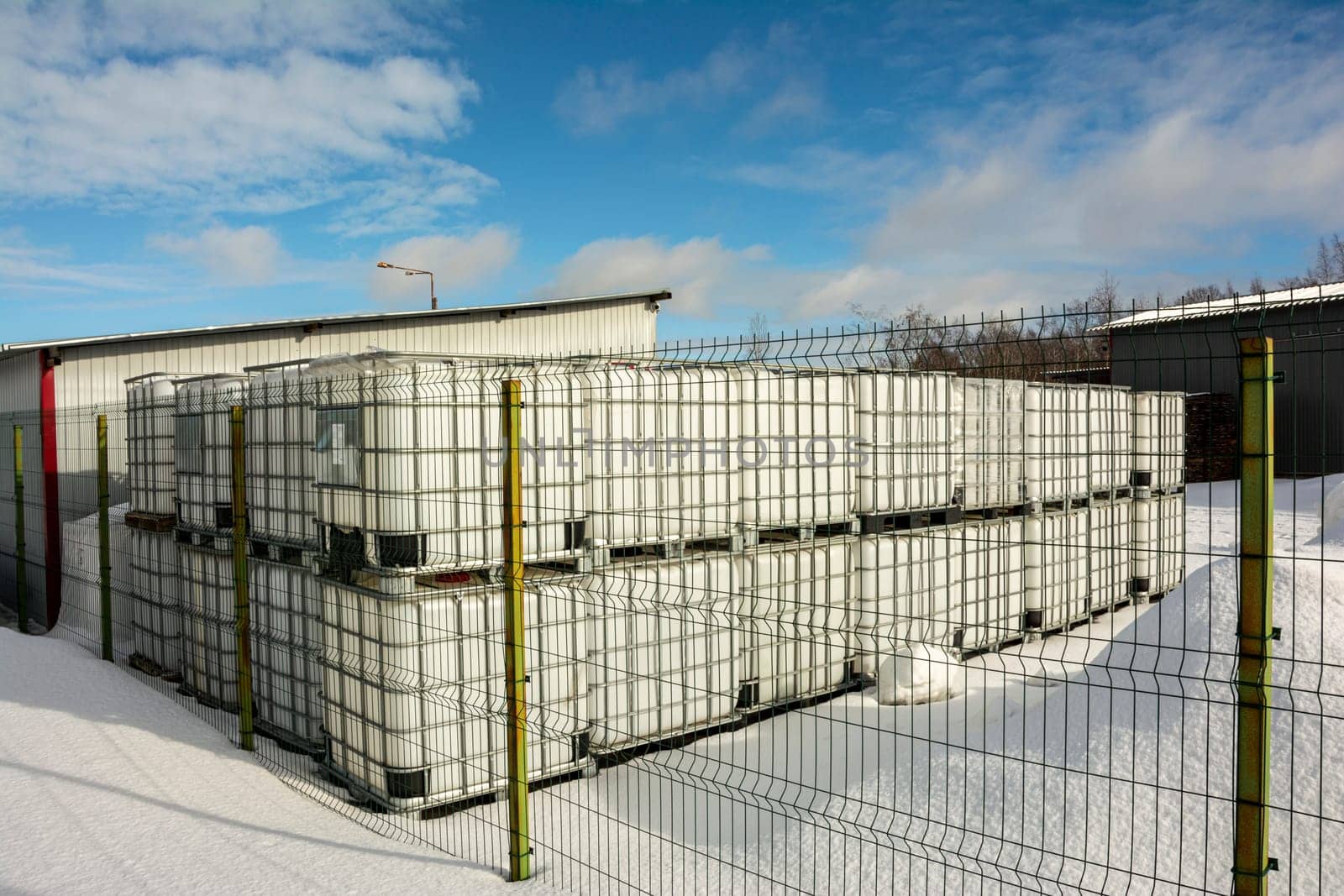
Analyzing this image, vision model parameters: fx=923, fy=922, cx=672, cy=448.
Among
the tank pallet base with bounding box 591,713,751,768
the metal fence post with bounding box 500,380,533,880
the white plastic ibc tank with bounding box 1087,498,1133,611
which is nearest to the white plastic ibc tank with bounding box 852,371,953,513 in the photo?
the tank pallet base with bounding box 591,713,751,768

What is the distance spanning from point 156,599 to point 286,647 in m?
2.82

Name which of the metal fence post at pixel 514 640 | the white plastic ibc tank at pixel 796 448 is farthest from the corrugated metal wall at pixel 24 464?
the metal fence post at pixel 514 640

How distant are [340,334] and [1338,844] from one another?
48.6 ft

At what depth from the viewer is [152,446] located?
891cm

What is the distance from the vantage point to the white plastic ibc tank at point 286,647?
648 centimetres

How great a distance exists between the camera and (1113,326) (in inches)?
125

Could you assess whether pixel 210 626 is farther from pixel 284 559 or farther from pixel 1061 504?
pixel 1061 504

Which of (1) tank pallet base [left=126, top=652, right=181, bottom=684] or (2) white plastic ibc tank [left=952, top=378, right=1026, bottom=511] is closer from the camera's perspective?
(2) white plastic ibc tank [left=952, top=378, right=1026, bottom=511]

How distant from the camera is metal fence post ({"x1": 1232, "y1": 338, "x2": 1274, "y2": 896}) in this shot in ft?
8.84

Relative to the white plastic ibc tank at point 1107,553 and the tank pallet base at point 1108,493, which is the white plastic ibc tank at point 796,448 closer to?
the white plastic ibc tank at point 1107,553

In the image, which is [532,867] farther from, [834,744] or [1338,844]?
[1338,844]

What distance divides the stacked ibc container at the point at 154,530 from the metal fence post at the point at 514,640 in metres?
5.12

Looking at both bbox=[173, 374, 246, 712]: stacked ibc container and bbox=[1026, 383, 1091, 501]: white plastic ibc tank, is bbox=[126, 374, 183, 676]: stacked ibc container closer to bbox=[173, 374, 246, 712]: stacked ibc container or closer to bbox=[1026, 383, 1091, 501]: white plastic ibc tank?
bbox=[173, 374, 246, 712]: stacked ibc container

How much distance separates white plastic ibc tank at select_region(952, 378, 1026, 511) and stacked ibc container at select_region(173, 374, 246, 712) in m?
6.02
